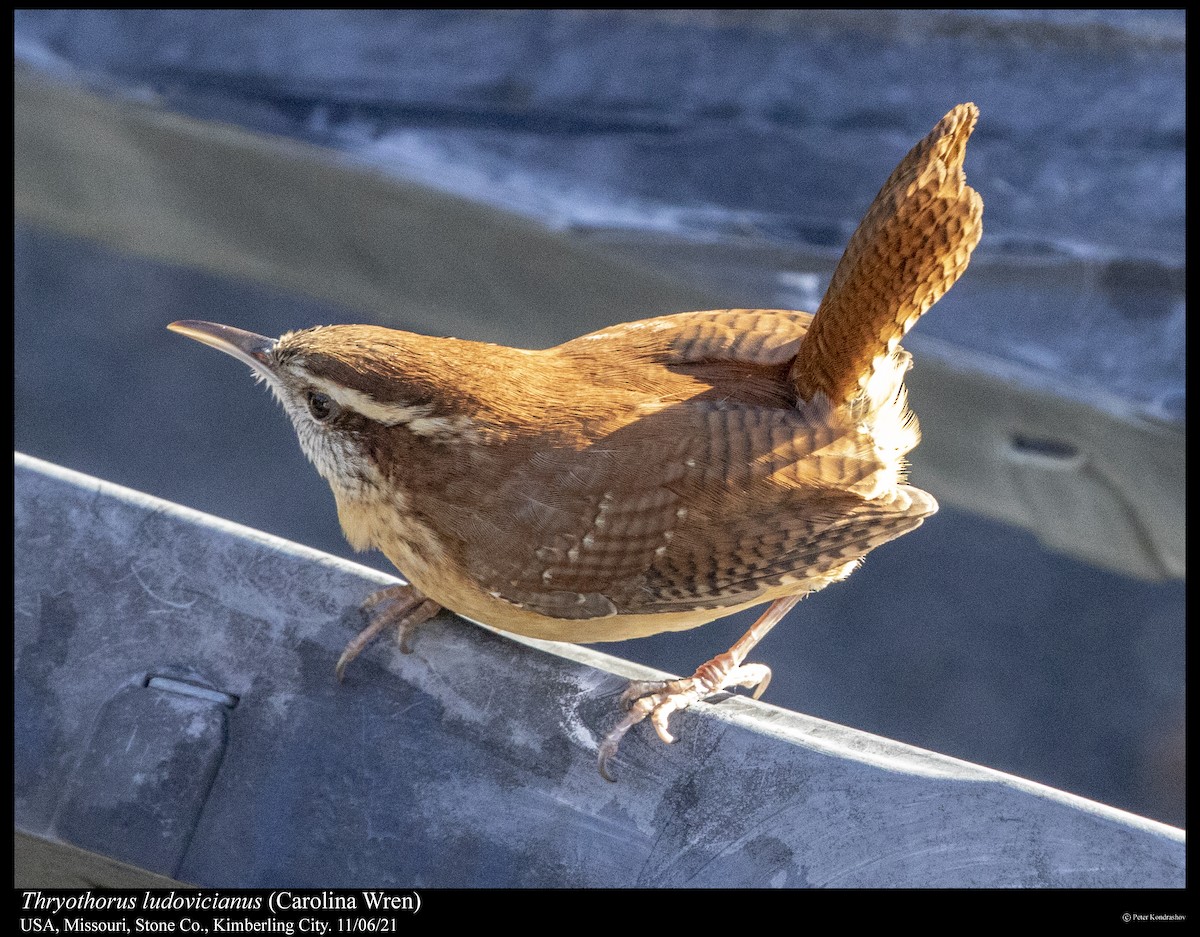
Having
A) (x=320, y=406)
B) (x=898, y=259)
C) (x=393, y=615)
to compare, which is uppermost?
(x=898, y=259)

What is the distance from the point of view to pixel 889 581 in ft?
15.1

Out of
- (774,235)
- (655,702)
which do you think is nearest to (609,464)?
(655,702)

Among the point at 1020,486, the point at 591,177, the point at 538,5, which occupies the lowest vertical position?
the point at 1020,486

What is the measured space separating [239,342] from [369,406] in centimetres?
35

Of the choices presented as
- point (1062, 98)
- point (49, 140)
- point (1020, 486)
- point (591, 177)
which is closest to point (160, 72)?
point (49, 140)

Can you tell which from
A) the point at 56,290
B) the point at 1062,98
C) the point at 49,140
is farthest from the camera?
the point at 56,290

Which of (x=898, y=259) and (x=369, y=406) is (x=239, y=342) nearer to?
(x=369, y=406)

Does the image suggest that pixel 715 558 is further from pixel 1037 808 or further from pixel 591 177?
pixel 591 177

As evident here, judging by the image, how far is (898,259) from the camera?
2.25m

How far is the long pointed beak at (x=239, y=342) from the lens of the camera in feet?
7.87

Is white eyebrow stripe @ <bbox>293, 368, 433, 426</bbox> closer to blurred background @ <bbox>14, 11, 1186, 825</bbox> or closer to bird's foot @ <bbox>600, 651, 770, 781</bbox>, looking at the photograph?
bird's foot @ <bbox>600, 651, 770, 781</bbox>

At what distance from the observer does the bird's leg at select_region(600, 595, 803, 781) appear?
2184 mm

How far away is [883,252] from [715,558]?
2.18 feet

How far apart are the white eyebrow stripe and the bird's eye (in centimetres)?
2
